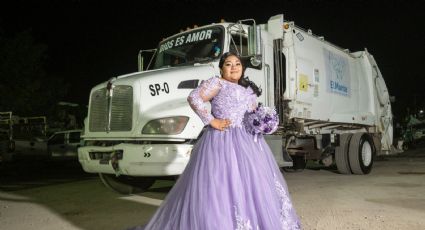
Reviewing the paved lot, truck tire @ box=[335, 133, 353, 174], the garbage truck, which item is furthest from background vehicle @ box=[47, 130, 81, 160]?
truck tire @ box=[335, 133, 353, 174]

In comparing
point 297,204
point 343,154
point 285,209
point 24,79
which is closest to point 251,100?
point 285,209

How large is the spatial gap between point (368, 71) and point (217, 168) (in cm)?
991

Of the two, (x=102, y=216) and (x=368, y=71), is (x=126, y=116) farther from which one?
(x=368, y=71)

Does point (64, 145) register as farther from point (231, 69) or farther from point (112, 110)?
point (231, 69)

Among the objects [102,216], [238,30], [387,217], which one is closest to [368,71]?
[238,30]

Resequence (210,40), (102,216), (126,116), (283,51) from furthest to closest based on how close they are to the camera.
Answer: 1. (283,51)
2. (210,40)
3. (126,116)
4. (102,216)

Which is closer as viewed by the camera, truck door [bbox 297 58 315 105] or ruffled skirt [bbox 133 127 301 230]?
ruffled skirt [bbox 133 127 301 230]

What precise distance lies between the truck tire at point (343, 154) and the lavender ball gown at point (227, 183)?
713 cm

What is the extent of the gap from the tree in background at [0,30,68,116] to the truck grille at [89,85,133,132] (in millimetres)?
21020

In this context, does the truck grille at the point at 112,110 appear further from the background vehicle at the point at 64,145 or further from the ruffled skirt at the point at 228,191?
the background vehicle at the point at 64,145

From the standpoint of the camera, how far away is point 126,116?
21.9 ft

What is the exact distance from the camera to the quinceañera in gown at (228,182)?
11.7ft

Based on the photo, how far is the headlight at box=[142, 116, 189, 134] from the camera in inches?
247

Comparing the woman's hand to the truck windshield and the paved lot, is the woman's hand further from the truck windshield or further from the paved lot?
the truck windshield
